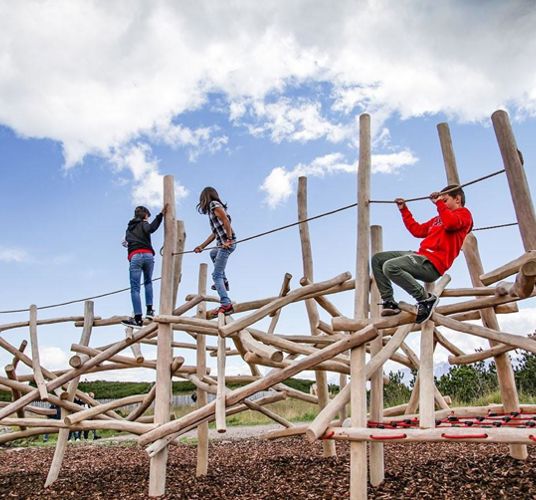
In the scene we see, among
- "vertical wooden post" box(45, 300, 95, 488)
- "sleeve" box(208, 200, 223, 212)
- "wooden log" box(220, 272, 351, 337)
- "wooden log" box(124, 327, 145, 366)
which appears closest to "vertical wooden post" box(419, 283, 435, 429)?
"wooden log" box(220, 272, 351, 337)

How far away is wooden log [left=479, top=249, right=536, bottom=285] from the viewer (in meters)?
3.93

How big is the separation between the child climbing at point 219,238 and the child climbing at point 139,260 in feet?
1.94

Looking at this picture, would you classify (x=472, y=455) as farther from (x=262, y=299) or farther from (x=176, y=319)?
(x=176, y=319)

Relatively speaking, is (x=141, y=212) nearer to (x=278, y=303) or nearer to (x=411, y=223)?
(x=278, y=303)

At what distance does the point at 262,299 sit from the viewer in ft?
19.4

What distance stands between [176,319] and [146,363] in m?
1.54

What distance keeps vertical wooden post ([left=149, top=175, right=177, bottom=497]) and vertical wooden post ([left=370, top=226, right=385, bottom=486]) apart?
6.74 ft

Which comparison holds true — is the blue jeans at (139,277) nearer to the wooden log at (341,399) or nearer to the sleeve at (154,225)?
the sleeve at (154,225)

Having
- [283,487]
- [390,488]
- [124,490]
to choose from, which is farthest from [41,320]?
[390,488]

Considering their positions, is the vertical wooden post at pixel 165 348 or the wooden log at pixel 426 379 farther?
the vertical wooden post at pixel 165 348

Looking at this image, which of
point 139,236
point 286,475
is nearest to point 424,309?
point 286,475

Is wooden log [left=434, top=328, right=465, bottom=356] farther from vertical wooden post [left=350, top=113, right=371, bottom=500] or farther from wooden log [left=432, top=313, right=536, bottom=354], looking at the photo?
vertical wooden post [left=350, top=113, right=371, bottom=500]

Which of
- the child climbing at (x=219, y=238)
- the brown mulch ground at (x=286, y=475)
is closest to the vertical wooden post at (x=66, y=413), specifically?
the brown mulch ground at (x=286, y=475)

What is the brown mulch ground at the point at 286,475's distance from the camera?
5.05 meters
